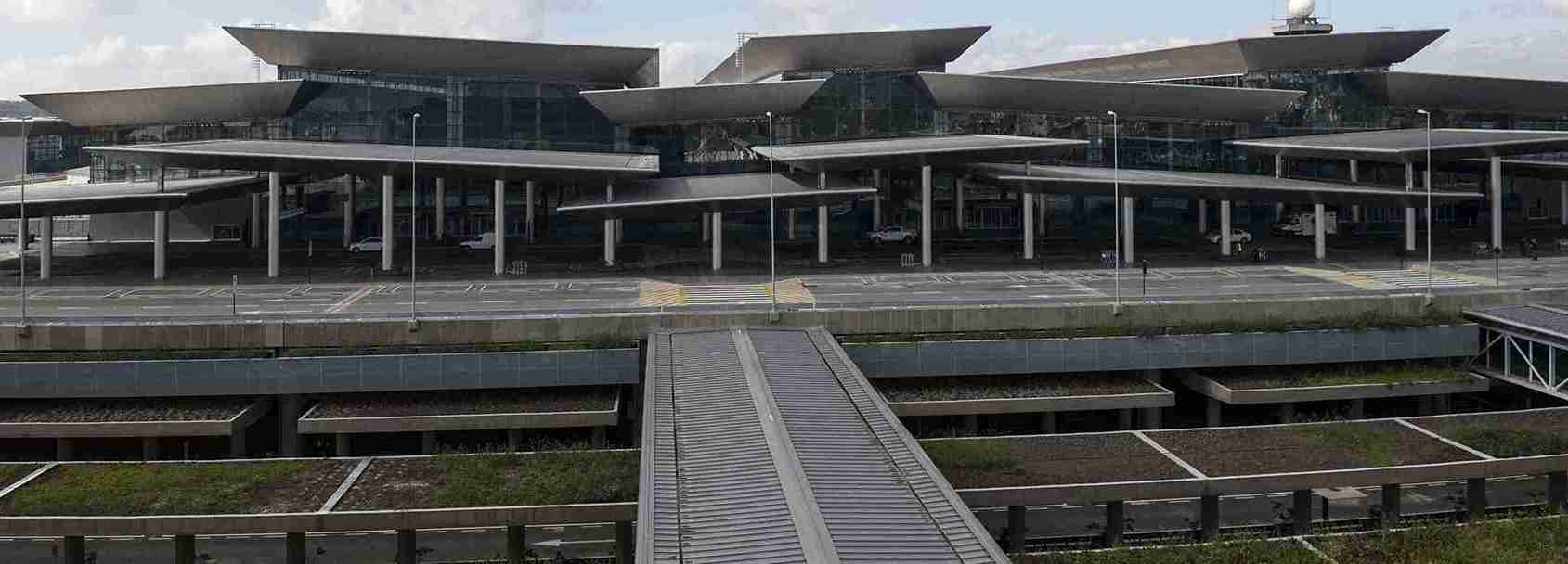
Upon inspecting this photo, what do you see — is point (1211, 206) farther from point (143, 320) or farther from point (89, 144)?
point (89, 144)

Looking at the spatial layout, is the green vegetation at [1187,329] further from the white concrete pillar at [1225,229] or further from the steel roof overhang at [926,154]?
the white concrete pillar at [1225,229]

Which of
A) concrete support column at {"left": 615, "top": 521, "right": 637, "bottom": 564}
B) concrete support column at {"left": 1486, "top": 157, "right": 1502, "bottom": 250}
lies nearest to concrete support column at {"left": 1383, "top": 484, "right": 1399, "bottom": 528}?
concrete support column at {"left": 615, "top": 521, "right": 637, "bottom": 564}

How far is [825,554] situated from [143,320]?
110ft

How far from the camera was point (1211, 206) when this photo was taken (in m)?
80.1

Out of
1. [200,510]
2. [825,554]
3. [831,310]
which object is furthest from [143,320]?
[825,554]

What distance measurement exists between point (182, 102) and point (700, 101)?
2873 centimetres

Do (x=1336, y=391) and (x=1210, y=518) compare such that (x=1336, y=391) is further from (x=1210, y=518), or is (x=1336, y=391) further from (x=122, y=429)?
(x=122, y=429)

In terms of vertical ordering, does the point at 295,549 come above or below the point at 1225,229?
below

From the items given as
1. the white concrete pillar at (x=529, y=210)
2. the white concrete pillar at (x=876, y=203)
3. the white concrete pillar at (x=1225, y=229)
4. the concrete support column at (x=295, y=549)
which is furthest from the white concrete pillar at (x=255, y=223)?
the white concrete pillar at (x=1225, y=229)

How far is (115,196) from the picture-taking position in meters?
57.4

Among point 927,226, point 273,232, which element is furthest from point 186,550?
point 927,226

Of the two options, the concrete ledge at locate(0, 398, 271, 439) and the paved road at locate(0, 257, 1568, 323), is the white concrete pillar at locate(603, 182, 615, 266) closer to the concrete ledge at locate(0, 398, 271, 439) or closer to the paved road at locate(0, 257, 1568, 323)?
the paved road at locate(0, 257, 1568, 323)

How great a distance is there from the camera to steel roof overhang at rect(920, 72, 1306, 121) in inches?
2869

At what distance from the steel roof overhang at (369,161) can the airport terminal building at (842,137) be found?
1.22 metres
